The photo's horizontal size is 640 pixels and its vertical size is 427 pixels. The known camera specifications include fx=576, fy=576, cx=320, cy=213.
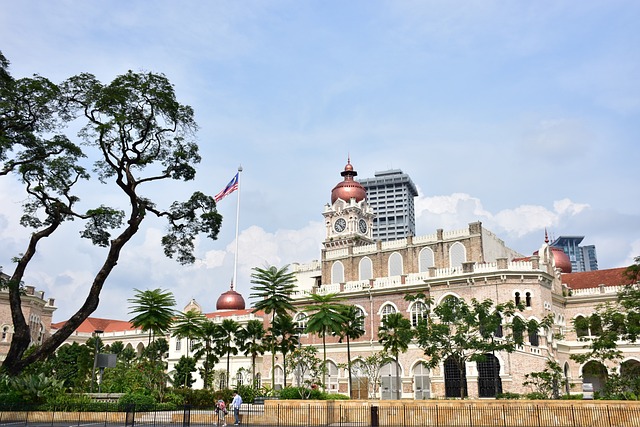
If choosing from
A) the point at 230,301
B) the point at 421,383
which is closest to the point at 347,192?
the point at 230,301

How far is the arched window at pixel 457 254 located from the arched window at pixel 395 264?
555cm

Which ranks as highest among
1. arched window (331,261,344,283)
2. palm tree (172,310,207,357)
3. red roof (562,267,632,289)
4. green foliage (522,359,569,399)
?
arched window (331,261,344,283)

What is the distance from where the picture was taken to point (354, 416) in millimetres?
29750

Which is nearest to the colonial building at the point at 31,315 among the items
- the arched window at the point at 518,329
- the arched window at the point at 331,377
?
the arched window at the point at 331,377

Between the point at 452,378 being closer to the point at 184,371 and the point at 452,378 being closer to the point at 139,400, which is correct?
the point at 139,400

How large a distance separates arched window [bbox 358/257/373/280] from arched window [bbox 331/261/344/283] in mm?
2217

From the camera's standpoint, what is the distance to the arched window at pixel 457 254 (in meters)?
54.0

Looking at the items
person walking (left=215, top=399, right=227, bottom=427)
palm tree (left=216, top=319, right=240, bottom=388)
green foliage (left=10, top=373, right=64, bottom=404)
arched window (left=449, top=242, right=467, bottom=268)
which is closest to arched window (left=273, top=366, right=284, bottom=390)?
palm tree (left=216, top=319, right=240, bottom=388)

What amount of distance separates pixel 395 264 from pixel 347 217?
17.4m

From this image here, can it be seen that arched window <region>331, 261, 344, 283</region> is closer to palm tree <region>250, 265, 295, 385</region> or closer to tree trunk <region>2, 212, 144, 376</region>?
palm tree <region>250, 265, 295, 385</region>

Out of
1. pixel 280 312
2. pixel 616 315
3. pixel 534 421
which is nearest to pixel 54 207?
pixel 280 312

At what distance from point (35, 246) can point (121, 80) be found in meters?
10.3

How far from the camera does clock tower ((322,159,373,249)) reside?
7388cm

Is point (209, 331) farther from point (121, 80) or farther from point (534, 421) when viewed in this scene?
point (534, 421)
